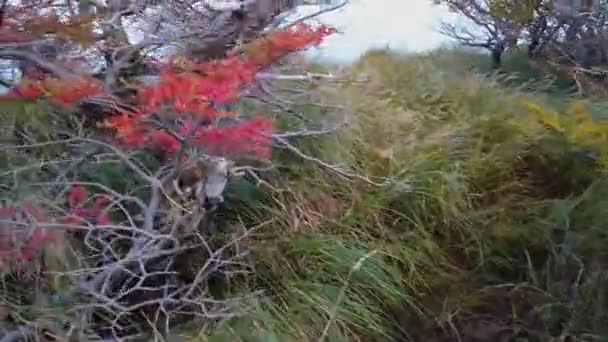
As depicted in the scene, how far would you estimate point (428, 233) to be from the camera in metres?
3.46

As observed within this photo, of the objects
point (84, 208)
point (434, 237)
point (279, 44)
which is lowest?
point (434, 237)

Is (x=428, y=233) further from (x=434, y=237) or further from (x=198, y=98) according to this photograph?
(x=198, y=98)

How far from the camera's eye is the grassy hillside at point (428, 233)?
3068 millimetres

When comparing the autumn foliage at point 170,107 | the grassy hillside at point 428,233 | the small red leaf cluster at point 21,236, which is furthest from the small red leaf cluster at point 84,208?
the grassy hillside at point 428,233

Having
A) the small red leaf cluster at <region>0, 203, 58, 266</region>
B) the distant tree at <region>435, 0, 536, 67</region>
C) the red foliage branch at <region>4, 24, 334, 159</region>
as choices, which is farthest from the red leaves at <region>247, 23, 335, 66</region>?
the distant tree at <region>435, 0, 536, 67</region>

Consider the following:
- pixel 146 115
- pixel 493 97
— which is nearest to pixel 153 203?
pixel 146 115

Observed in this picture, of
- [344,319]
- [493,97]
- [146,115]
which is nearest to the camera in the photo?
[146,115]

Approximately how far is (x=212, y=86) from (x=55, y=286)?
32.9 inches

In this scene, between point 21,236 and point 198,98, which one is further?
point 21,236

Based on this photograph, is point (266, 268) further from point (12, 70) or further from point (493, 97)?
point (493, 97)

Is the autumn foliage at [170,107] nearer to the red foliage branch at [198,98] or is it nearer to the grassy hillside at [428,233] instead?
the red foliage branch at [198,98]

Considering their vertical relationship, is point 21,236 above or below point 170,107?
below

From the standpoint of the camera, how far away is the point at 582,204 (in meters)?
3.37

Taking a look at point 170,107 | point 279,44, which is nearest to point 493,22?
point 279,44
